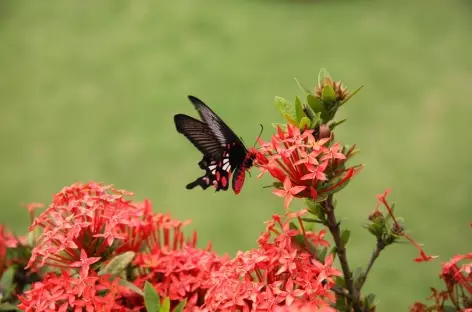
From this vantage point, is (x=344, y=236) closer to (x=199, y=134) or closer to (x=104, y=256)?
(x=199, y=134)

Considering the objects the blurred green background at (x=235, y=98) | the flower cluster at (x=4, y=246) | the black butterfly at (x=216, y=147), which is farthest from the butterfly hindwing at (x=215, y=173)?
the blurred green background at (x=235, y=98)

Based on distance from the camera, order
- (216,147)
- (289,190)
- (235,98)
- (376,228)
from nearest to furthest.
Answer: (289,190) < (376,228) < (216,147) < (235,98)

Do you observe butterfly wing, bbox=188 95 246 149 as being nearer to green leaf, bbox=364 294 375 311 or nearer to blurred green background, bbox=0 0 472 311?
green leaf, bbox=364 294 375 311

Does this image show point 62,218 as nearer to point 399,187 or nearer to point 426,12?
point 399,187

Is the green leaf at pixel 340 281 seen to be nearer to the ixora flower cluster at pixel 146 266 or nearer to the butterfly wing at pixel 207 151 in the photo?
the ixora flower cluster at pixel 146 266

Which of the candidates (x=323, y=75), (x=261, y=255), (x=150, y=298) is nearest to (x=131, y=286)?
(x=150, y=298)

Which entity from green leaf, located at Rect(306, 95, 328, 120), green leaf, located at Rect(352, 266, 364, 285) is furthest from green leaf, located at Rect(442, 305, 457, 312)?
green leaf, located at Rect(306, 95, 328, 120)
